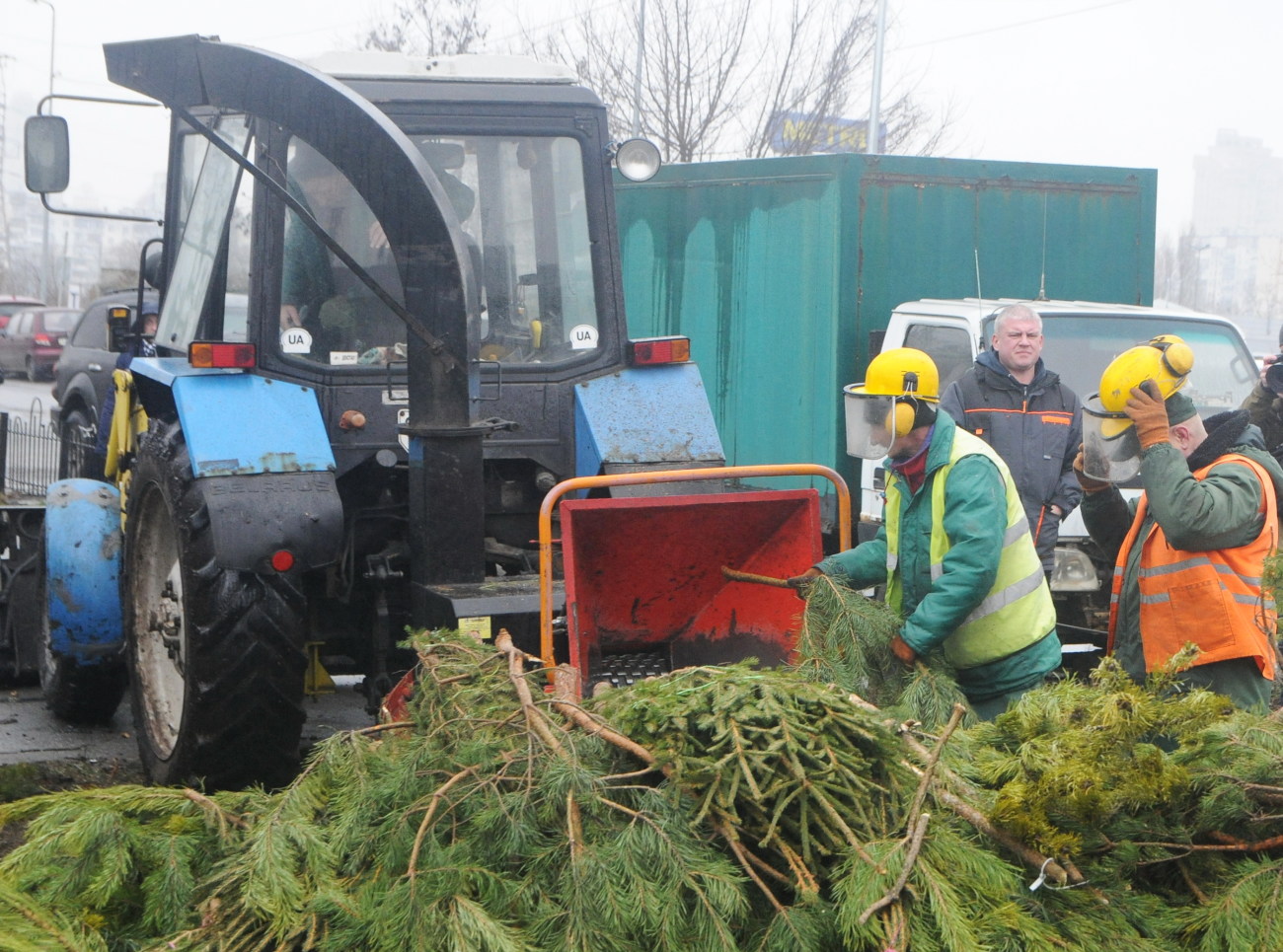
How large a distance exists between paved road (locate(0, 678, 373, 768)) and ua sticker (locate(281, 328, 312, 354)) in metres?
1.70

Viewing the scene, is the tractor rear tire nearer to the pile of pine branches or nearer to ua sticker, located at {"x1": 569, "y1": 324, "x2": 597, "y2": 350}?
the pile of pine branches

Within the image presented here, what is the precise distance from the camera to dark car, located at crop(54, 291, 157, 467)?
47.8ft

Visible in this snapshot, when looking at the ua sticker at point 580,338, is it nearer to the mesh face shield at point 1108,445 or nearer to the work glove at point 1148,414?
the mesh face shield at point 1108,445

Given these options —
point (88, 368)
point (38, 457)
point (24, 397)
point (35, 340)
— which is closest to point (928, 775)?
point (38, 457)

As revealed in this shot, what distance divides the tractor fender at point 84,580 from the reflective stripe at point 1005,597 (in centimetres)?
356

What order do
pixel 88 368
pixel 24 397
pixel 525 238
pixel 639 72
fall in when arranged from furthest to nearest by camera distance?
→ pixel 24 397 < pixel 639 72 < pixel 88 368 < pixel 525 238

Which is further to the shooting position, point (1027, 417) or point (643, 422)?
point (1027, 417)

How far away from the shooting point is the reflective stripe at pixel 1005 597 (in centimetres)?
411

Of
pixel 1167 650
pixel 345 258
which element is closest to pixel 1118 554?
pixel 1167 650

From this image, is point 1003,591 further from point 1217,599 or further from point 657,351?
point 657,351

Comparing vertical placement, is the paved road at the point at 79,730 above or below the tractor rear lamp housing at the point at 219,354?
below

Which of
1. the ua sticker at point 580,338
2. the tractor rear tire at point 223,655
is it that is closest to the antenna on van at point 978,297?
the ua sticker at point 580,338

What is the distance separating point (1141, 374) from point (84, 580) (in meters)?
4.18

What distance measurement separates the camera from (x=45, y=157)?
→ 5398mm
